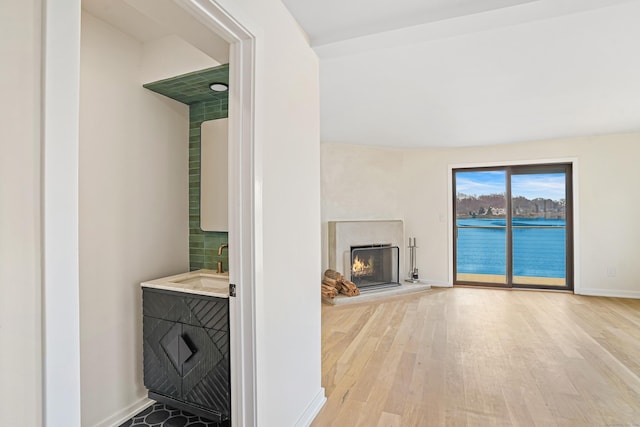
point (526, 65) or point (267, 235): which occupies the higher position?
point (526, 65)

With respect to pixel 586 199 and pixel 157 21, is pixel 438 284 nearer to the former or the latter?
pixel 586 199

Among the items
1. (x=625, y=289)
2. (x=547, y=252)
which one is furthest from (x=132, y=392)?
(x=625, y=289)

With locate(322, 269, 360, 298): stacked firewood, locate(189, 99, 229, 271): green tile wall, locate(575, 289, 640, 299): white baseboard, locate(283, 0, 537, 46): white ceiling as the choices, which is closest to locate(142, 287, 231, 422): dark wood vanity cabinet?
locate(189, 99, 229, 271): green tile wall

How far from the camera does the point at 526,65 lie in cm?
238

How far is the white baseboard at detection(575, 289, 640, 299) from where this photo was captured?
4.46m

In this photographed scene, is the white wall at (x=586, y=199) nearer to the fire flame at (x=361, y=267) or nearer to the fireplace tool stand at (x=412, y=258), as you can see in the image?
the fireplace tool stand at (x=412, y=258)

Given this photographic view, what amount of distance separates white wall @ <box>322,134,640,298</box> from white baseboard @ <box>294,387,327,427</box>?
2976 mm

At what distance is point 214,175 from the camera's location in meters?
2.33

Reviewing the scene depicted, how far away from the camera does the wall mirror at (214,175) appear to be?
228 cm

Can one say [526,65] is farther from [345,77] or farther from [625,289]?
[625,289]

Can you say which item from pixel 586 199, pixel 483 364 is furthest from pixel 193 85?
pixel 586 199

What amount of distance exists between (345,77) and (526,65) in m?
1.37

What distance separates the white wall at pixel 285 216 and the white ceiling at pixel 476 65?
11.3 inches

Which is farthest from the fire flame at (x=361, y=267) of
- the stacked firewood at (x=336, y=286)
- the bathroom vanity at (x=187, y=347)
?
the bathroom vanity at (x=187, y=347)
